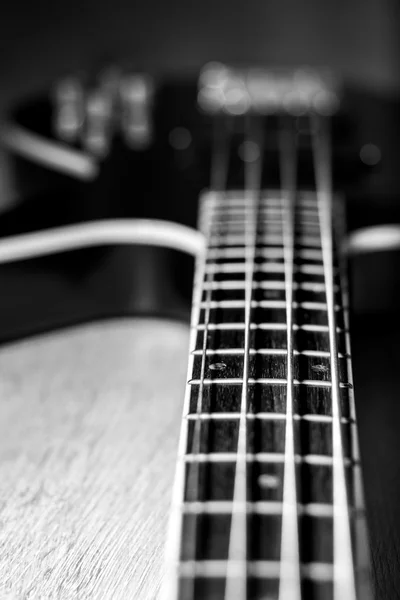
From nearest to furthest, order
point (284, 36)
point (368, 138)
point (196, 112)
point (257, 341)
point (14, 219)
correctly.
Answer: point (257, 341), point (14, 219), point (368, 138), point (196, 112), point (284, 36)

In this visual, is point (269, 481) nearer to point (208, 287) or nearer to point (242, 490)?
point (242, 490)

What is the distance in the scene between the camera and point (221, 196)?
0.81 meters

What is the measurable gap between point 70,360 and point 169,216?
186mm

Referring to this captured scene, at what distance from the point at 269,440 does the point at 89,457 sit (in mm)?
172

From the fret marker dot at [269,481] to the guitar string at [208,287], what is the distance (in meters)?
0.03

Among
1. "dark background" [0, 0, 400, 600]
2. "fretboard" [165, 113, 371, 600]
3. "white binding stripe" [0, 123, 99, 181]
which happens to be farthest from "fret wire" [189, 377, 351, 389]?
"dark background" [0, 0, 400, 600]

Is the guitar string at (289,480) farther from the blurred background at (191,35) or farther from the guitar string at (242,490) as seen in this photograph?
the blurred background at (191,35)

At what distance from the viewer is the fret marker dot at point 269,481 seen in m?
0.39

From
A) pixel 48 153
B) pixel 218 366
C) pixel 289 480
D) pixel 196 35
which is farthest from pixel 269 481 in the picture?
pixel 196 35

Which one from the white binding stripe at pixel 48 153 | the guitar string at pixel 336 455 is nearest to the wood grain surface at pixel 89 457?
the guitar string at pixel 336 455

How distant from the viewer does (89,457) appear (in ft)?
1.79

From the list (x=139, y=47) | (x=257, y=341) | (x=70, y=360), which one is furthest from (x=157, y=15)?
(x=257, y=341)

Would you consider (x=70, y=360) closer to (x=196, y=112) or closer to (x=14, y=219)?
(x=14, y=219)

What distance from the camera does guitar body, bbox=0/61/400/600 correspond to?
1.48 ft
